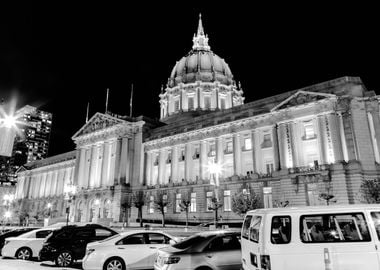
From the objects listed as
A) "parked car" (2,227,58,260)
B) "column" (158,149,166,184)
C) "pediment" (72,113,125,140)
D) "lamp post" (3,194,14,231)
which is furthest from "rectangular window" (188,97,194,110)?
"parked car" (2,227,58,260)

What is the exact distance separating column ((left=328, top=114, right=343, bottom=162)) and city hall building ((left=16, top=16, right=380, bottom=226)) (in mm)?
124

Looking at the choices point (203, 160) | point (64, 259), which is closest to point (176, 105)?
point (203, 160)

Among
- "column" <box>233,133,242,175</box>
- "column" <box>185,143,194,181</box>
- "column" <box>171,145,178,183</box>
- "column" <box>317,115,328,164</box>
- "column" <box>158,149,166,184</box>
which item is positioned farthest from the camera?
"column" <box>158,149,166,184</box>

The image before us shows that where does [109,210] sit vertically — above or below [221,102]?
below

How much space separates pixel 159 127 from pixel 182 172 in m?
12.8

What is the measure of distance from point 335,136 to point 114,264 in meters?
35.0

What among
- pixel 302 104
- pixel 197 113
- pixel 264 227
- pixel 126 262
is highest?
pixel 197 113

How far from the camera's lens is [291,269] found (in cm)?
713

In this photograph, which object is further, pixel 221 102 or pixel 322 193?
pixel 221 102

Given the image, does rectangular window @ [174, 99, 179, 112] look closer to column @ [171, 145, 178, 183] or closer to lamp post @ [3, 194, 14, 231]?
column @ [171, 145, 178, 183]

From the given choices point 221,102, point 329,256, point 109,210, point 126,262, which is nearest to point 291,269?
point 329,256

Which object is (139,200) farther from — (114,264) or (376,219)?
(376,219)

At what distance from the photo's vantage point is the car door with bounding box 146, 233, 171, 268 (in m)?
12.4

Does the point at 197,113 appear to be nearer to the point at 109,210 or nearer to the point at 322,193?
the point at 109,210
